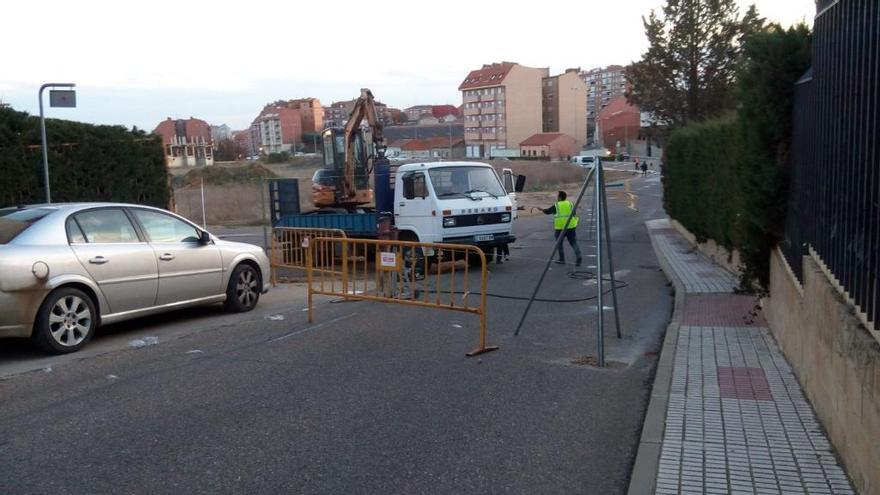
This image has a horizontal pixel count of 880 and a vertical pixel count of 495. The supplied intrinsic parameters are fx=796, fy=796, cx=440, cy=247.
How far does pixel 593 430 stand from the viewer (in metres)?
6.20

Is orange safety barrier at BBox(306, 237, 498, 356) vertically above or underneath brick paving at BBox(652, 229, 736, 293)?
above

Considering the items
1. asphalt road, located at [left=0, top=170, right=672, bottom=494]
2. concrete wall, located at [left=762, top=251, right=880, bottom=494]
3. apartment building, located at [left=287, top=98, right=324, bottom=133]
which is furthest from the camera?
apartment building, located at [left=287, top=98, right=324, bottom=133]

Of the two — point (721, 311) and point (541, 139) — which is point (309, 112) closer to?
point (541, 139)

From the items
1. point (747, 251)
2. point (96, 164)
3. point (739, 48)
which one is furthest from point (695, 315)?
point (739, 48)

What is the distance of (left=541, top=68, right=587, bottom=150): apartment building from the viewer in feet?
401

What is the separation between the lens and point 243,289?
1140 centimetres

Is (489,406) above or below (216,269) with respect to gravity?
below

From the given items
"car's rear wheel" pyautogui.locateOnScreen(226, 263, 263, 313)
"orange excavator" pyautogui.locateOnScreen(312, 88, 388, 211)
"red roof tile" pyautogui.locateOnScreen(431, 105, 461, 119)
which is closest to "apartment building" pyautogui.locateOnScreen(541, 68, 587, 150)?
"red roof tile" pyautogui.locateOnScreen(431, 105, 461, 119)

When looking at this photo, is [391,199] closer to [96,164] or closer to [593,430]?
[96,164]

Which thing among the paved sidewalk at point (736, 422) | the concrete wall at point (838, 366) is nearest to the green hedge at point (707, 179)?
the paved sidewalk at point (736, 422)

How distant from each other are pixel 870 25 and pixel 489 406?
397 cm

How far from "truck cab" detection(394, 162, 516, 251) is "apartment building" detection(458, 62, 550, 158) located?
306 feet

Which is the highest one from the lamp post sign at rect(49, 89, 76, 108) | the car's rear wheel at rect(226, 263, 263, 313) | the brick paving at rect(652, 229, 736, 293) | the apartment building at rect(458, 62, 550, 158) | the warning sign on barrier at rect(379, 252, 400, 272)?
the apartment building at rect(458, 62, 550, 158)

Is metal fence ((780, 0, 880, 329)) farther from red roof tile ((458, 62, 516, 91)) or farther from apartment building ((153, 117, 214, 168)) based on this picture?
red roof tile ((458, 62, 516, 91))
